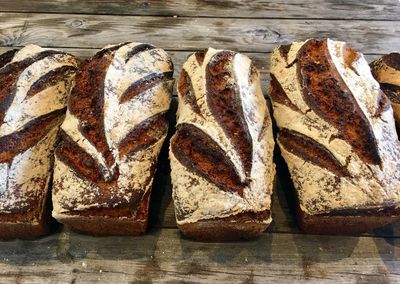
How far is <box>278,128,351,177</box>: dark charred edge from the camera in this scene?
161 cm

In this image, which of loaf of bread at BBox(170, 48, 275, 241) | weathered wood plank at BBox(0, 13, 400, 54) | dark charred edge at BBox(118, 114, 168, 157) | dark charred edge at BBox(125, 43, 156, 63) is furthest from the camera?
weathered wood plank at BBox(0, 13, 400, 54)

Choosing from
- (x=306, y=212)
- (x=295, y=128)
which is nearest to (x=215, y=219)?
(x=306, y=212)

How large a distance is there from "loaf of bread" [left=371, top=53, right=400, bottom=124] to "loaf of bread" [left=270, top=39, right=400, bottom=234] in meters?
0.18

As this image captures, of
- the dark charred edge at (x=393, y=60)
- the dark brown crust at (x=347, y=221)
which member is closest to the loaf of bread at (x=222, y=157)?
the dark brown crust at (x=347, y=221)

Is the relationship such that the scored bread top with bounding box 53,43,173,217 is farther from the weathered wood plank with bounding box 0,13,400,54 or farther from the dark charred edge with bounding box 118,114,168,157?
the weathered wood plank with bounding box 0,13,400,54

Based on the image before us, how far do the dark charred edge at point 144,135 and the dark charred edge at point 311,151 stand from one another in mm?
550

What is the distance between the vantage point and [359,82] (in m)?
1.79

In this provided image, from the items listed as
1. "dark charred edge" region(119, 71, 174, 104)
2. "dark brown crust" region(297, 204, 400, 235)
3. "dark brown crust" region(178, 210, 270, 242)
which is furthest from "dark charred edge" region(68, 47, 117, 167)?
"dark brown crust" region(297, 204, 400, 235)

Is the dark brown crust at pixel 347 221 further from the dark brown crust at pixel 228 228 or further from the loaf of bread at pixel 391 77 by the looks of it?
the loaf of bread at pixel 391 77

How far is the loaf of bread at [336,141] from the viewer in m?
1.58

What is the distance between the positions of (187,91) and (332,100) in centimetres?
64

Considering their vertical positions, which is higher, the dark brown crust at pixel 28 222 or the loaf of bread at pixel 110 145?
the loaf of bread at pixel 110 145

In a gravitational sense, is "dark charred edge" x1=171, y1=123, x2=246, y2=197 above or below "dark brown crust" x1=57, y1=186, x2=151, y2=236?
above

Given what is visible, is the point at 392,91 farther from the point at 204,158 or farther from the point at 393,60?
the point at 204,158
